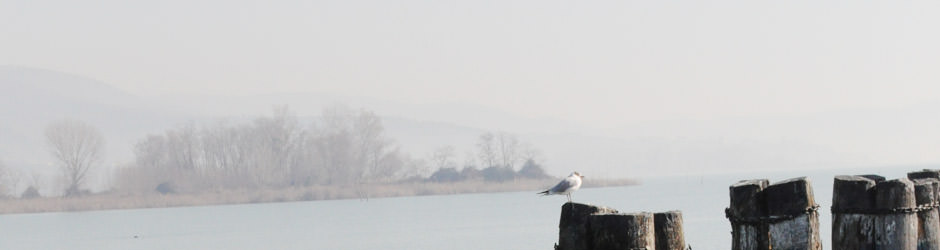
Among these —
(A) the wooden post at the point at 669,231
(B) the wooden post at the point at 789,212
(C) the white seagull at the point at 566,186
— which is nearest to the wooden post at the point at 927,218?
(B) the wooden post at the point at 789,212

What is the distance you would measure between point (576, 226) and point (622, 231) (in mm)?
400

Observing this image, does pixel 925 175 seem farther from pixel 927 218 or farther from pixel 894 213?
pixel 894 213

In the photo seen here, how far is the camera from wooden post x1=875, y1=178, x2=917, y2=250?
971 centimetres

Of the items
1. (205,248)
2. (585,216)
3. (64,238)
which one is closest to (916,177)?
(585,216)

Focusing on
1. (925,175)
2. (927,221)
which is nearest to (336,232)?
(925,175)

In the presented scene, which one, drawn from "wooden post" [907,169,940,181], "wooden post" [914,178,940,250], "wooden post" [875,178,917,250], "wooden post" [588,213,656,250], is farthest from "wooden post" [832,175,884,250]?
"wooden post" [907,169,940,181]

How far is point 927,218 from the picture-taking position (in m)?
10.4

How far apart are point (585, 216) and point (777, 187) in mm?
1388

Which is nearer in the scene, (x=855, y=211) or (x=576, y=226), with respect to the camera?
(x=576, y=226)

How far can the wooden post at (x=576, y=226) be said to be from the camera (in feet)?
27.8

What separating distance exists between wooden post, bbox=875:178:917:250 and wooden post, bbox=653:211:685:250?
4.66 feet

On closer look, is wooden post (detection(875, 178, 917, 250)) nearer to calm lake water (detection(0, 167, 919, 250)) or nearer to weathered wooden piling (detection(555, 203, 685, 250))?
weathered wooden piling (detection(555, 203, 685, 250))

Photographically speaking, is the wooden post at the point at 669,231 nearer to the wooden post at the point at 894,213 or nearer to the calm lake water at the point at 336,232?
the wooden post at the point at 894,213

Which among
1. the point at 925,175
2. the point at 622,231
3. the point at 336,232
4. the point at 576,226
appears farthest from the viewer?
the point at 336,232
